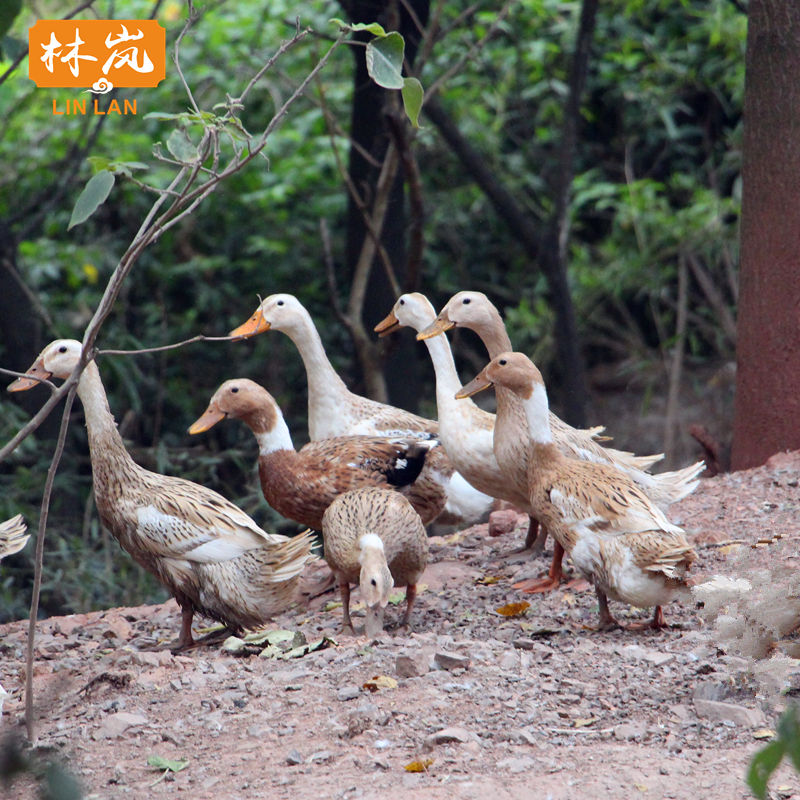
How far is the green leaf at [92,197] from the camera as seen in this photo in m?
2.48

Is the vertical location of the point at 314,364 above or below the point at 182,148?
below

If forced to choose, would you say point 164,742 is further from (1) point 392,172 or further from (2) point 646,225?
(2) point 646,225

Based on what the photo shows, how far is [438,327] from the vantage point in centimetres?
603

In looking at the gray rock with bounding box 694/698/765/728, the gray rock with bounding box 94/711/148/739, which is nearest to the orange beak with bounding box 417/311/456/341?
the gray rock with bounding box 94/711/148/739

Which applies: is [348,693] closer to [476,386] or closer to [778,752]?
[476,386]

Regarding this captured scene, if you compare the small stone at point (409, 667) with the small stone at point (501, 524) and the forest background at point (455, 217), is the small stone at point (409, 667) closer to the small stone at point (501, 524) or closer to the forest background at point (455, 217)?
the small stone at point (501, 524)

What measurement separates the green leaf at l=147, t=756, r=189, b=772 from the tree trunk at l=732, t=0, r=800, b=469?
423cm

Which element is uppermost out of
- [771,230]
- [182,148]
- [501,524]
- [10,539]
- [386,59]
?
[386,59]

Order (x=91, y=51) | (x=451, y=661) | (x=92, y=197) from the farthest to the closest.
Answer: (x=91, y=51) → (x=451, y=661) → (x=92, y=197)

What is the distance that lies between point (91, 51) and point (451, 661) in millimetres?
5371

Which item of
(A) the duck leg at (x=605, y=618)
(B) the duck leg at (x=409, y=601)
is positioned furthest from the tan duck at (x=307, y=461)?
(A) the duck leg at (x=605, y=618)

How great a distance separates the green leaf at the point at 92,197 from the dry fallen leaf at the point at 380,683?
1814mm

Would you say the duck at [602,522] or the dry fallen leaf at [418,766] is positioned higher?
the duck at [602,522]

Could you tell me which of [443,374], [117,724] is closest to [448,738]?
[117,724]
